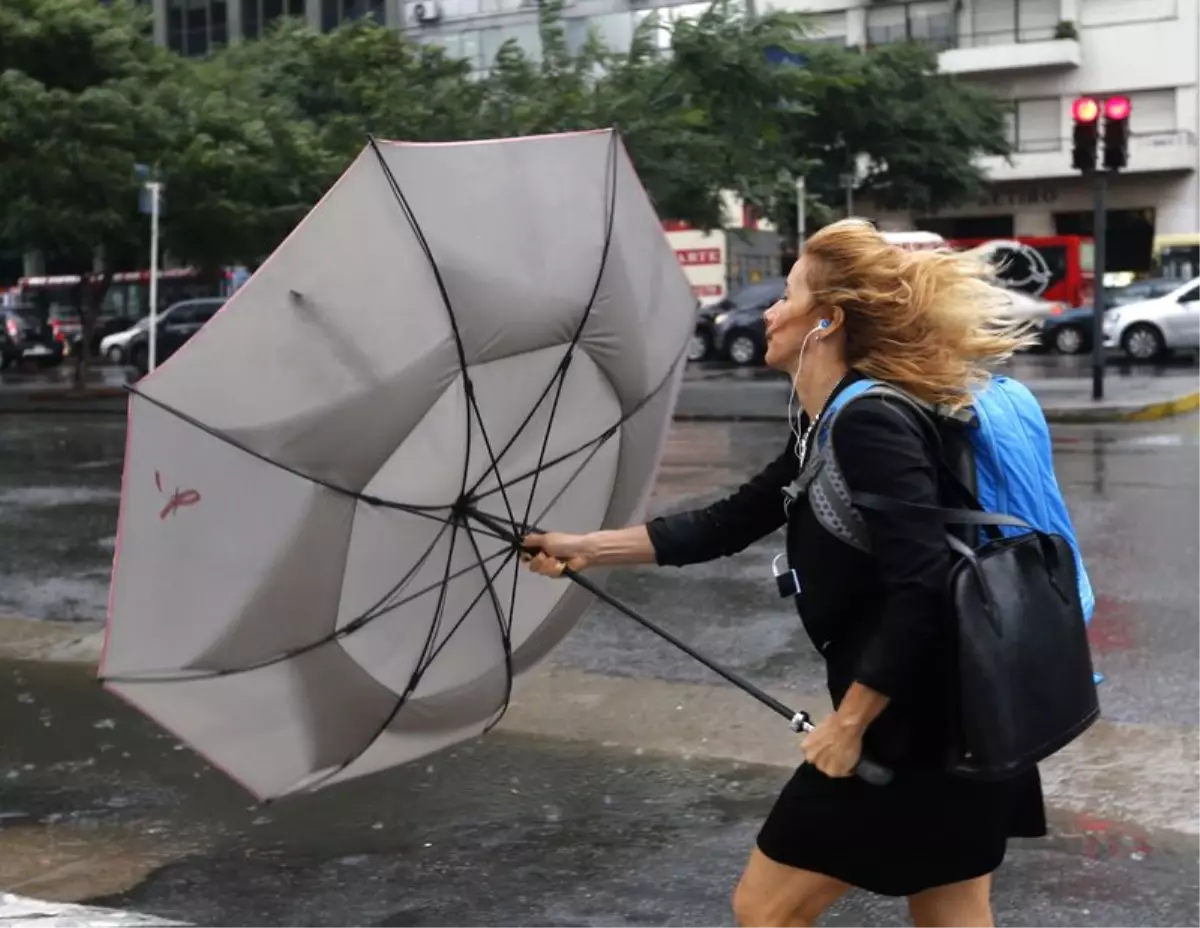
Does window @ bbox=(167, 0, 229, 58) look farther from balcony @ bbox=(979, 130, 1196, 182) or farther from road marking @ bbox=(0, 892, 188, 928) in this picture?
road marking @ bbox=(0, 892, 188, 928)

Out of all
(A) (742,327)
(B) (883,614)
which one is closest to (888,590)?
(B) (883,614)

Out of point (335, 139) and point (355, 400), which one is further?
point (335, 139)

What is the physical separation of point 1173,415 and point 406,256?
56.1ft

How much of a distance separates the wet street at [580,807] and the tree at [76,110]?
50.2 ft

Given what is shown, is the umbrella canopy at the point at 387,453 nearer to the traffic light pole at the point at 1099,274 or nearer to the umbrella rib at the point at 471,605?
the umbrella rib at the point at 471,605

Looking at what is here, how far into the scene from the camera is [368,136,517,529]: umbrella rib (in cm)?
288

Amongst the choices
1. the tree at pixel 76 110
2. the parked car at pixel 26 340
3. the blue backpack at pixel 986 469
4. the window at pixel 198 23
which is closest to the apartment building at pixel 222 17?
the window at pixel 198 23

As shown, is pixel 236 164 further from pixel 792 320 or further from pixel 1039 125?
pixel 1039 125

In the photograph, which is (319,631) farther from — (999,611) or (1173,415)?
(1173,415)

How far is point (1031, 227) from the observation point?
4772 cm

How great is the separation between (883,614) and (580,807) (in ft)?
9.20

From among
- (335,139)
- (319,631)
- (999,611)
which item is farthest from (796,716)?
(335,139)

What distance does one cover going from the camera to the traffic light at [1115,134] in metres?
17.1

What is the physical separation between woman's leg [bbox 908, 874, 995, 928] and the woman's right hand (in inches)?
36.3
